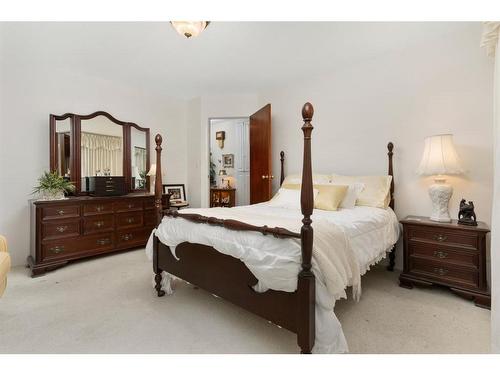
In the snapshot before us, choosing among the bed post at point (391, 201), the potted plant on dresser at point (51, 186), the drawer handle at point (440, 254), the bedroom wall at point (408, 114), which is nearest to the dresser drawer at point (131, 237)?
the potted plant on dresser at point (51, 186)

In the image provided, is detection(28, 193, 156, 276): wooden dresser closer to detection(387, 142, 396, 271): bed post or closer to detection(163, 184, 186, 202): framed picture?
detection(163, 184, 186, 202): framed picture

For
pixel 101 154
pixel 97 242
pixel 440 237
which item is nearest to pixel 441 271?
pixel 440 237

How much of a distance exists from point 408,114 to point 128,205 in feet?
12.0

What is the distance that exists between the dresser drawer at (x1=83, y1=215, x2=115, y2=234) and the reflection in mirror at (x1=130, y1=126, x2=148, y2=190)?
714mm

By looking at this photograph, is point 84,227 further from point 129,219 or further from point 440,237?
point 440,237

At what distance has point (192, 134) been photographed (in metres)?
4.55

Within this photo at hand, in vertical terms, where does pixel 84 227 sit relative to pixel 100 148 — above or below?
below

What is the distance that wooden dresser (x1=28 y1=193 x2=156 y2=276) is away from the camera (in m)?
2.73

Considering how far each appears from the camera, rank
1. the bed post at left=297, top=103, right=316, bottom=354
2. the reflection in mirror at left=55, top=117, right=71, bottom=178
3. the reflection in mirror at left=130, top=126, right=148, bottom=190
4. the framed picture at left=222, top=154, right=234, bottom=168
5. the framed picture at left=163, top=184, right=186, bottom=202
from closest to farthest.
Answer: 1. the bed post at left=297, top=103, right=316, bottom=354
2. the reflection in mirror at left=55, top=117, right=71, bottom=178
3. the reflection in mirror at left=130, top=126, right=148, bottom=190
4. the framed picture at left=163, top=184, right=186, bottom=202
5. the framed picture at left=222, top=154, right=234, bottom=168

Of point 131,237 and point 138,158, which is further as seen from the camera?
point 138,158

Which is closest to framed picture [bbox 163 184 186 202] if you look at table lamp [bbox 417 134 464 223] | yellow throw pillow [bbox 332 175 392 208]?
yellow throw pillow [bbox 332 175 392 208]

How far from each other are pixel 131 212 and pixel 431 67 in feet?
13.1

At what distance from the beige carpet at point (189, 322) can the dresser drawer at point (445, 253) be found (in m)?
0.32

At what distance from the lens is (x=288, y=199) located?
274 cm
